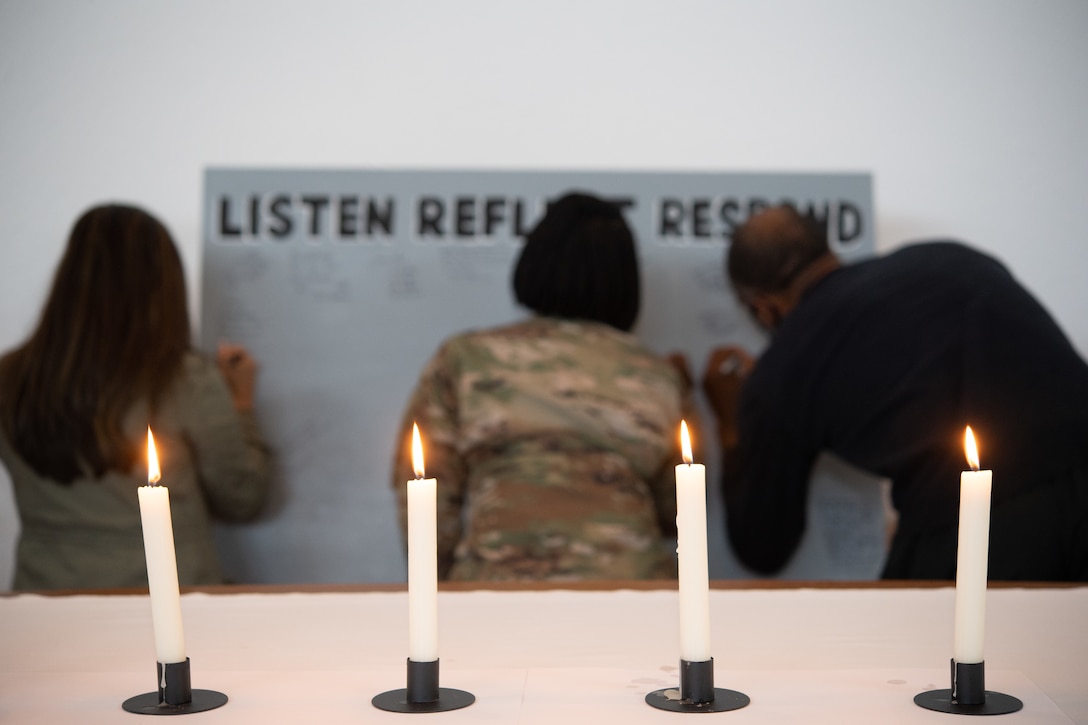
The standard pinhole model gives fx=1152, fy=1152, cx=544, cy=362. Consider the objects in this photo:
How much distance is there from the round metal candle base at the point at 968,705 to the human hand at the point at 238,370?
1.96m

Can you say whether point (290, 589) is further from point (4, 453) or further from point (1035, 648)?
point (4, 453)

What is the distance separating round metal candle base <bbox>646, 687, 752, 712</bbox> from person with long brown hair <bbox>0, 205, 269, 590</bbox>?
60.1 inches

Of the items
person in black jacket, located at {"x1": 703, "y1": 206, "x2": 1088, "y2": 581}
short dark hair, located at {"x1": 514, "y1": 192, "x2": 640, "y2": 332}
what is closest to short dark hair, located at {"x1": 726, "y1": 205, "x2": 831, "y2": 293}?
person in black jacket, located at {"x1": 703, "y1": 206, "x2": 1088, "y2": 581}

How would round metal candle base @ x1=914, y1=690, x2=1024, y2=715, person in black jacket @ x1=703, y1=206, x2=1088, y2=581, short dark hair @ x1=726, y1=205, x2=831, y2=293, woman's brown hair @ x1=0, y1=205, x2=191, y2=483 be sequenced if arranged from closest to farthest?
round metal candle base @ x1=914, y1=690, x2=1024, y2=715 < person in black jacket @ x1=703, y1=206, x2=1088, y2=581 < woman's brown hair @ x1=0, y1=205, x2=191, y2=483 < short dark hair @ x1=726, y1=205, x2=831, y2=293

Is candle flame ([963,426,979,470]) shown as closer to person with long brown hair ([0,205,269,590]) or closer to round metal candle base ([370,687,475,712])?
round metal candle base ([370,687,475,712])

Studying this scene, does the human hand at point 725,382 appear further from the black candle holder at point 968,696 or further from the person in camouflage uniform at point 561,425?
the black candle holder at point 968,696

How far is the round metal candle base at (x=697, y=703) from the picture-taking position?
670 millimetres

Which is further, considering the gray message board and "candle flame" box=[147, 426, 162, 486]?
the gray message board

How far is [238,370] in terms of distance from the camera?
247 centimetres

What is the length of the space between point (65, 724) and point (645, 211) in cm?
200

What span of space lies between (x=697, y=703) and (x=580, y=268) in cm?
146

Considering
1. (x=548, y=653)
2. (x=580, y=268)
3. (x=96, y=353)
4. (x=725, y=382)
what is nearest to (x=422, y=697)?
(x=548, y=653)

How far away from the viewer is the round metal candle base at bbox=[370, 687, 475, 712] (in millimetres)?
675

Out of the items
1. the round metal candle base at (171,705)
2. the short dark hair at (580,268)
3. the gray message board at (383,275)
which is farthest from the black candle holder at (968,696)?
the gray message board at (383,275)
